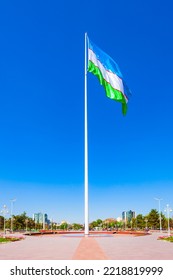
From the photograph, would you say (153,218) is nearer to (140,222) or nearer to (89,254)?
(140,222)

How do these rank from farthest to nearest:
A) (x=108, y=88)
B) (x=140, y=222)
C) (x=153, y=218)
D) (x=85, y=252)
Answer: (x=140, y=222) → (x=153, y=218) → (x=108, y=88) → (x=85, y=252)

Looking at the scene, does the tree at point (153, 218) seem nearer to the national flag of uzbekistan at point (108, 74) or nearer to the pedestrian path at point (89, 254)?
the national flag of uzbekistan at point (108, 74)

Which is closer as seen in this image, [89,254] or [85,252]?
[89,254]

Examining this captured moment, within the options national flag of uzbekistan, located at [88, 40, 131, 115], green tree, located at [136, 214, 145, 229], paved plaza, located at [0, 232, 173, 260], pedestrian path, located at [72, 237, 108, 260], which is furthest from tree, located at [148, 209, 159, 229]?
pedestrian path, located at [72, 237, 108, 260]

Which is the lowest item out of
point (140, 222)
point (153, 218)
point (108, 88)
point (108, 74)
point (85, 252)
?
point (140, 222)

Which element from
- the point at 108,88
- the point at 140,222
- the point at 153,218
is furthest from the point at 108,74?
the point at 140,222

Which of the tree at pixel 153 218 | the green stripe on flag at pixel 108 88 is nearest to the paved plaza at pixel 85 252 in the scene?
the green stripe on flag at pixel 108 88
